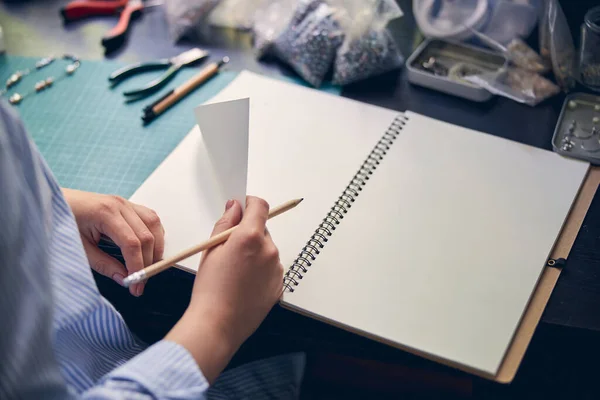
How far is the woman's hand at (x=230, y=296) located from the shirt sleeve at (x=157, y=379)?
0.03 metres

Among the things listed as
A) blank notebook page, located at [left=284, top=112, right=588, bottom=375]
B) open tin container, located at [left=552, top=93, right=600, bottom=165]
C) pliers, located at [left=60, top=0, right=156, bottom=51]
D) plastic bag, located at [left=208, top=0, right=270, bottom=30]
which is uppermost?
pliers, located at [left=60, top=0, right=156, bottom=51]

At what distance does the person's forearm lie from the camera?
568mm

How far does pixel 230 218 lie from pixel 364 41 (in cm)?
41

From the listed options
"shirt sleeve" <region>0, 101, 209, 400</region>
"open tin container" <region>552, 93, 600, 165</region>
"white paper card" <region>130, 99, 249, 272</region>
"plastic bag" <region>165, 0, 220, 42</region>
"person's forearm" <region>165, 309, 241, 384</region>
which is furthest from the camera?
"plastic bag" <region>165, 0, 220, 42</region>

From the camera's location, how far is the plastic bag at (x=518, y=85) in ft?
2.86

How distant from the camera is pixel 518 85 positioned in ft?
2.92

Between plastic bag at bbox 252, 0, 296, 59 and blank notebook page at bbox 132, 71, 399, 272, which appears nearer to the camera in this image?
blank notebook page at bbox 132, 71, 399, 272

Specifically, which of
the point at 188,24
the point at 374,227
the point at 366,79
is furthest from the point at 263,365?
the point at 188,24

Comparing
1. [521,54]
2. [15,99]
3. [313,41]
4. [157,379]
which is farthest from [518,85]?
[15,99]

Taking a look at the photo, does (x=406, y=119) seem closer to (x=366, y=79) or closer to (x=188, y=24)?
(x=366, y=79)

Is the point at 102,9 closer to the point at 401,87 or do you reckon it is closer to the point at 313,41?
the point at 313,41

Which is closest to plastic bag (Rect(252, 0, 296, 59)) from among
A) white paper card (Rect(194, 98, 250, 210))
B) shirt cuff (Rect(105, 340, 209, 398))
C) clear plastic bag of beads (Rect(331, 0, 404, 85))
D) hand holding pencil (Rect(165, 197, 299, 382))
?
clear plastic bag of beads (Rect(331, 0, 404, 85))

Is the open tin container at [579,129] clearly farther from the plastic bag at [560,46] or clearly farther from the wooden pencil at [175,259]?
the wooden pencil at [175,259]

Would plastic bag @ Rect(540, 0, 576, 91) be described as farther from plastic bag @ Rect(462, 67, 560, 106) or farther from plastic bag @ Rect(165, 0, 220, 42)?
plastic bag @ Rect(165, 0, 220, 42)
